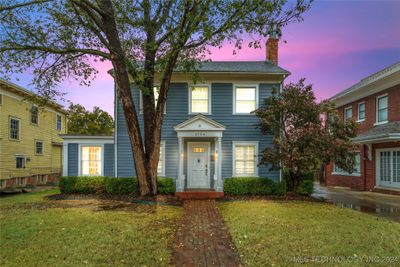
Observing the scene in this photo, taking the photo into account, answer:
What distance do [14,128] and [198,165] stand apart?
1446cm

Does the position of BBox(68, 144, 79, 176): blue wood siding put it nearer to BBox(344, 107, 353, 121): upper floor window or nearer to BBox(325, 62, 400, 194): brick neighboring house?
BBox(325, 62, 400, 194): brick neighboring house

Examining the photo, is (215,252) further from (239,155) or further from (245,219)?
(239,155)

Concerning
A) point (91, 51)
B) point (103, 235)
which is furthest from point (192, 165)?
point (103, 235)

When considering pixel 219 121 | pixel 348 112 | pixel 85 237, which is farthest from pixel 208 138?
pixel 348 112

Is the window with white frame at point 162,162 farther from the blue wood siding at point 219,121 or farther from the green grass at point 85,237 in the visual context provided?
the green grass at point 85,237

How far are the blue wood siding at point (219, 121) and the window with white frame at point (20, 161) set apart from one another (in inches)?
411

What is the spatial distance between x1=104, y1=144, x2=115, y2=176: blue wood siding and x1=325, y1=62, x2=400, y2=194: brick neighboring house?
13.3m

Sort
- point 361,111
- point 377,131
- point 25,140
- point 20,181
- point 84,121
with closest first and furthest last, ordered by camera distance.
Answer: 1. point 377,131
2. point 361,111
3. point 20,181
4. point 25,140
5. point 84,121

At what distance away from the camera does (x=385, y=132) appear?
1332 centimetres

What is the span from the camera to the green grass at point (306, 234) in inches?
200

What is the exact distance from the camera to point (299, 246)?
553cm

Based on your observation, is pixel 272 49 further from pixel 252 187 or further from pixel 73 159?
pixel 73 159

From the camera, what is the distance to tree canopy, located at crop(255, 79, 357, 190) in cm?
1103

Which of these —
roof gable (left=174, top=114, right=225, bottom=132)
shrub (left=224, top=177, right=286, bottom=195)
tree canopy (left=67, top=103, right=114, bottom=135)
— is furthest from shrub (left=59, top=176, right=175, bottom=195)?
tree canopy (left=67, top=103, right=114, bottom=135)
